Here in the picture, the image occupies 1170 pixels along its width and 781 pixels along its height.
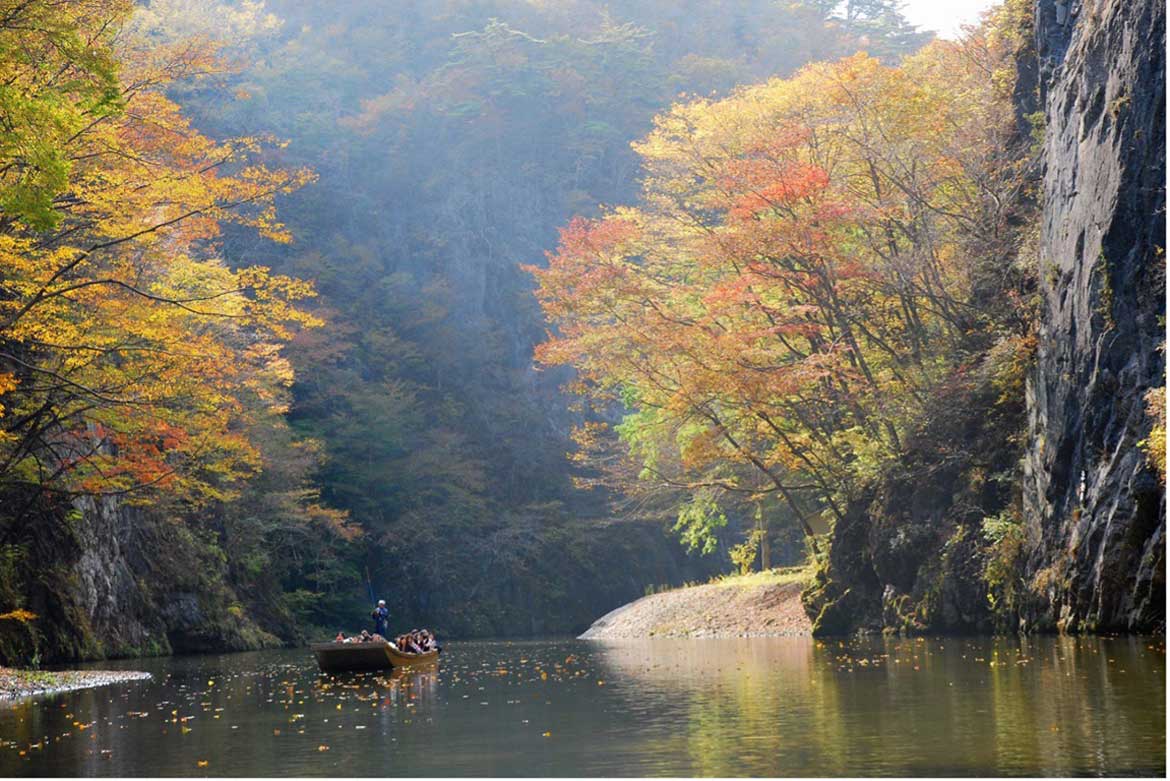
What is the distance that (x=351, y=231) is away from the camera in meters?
56.1

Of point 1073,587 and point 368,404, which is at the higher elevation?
point 368,404

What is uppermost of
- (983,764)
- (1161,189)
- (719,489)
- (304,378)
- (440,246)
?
(440,246)

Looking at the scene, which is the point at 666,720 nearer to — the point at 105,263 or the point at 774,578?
the point at 105,263

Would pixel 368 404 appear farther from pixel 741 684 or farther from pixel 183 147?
pixel 741 684

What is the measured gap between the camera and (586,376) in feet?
107

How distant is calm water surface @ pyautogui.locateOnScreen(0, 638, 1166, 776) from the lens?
8.45m

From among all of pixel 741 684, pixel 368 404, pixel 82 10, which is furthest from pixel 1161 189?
pixel 368 404

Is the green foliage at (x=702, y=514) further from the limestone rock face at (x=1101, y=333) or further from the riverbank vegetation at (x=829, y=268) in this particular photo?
the limestone rock face at (x=1101, y=333)

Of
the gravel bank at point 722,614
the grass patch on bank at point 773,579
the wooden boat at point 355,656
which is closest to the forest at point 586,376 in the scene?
the grass patch on bank at point 773,579

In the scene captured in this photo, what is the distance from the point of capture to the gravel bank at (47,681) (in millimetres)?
17469

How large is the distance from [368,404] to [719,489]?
16.1 metres

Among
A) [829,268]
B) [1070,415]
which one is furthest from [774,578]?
[1070,415]

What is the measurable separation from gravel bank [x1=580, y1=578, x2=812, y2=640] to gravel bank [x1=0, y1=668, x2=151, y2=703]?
1391 centimetres

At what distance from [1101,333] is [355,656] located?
1202 centimetres
